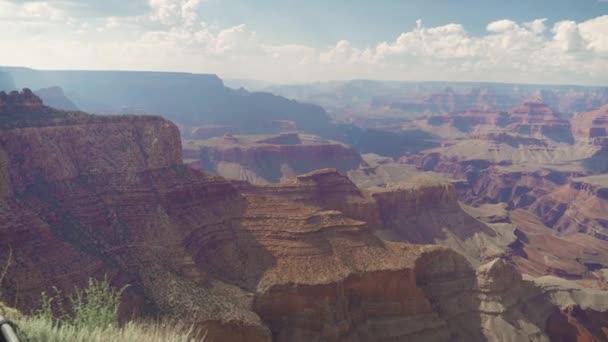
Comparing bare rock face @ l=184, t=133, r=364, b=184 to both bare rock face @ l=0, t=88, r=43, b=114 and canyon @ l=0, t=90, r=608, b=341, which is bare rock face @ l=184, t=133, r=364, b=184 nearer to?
canyon @ l=0, t=90, r=608, b=341

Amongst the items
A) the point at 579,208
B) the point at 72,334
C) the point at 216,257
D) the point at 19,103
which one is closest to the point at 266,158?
the point at 579,208

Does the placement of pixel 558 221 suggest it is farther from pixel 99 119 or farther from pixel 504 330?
pixel 99 119

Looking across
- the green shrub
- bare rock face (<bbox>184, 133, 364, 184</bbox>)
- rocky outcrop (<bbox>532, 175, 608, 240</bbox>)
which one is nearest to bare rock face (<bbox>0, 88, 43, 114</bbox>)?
the green shrub

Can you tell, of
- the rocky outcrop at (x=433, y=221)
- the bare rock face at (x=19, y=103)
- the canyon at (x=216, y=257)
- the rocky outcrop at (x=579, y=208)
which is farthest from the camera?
the rocky outcrop at (x=579, y=208)

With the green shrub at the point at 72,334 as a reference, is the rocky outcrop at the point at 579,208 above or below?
below

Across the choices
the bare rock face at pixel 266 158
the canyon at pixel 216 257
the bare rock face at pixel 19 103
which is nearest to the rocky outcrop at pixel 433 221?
the canyon at pixel 216 257

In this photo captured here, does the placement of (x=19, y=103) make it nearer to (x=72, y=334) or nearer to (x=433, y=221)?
(x=72, y=334)

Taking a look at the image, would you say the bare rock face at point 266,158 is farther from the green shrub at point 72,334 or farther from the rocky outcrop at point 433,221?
the green shrub at point 72,334
